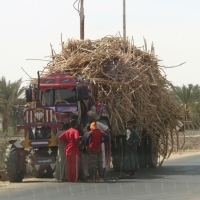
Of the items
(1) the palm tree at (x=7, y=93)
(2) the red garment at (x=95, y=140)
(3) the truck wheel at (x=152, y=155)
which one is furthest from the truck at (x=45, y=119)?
(1) the palm tree at (x=7, y=93)

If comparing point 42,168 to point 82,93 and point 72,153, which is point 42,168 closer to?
point 72,153

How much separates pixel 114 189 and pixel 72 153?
2089mm

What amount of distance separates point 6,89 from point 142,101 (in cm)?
2438

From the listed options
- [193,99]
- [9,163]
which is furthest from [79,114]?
[193,99]

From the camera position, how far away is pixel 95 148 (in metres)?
15.0

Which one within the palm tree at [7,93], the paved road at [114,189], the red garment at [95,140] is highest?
the palm tree at [7,93]

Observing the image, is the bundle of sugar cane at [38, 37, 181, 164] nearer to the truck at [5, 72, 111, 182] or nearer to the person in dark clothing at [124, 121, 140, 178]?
the truck at [5, 72, 111, 182]

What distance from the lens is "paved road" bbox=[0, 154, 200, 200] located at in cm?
1178

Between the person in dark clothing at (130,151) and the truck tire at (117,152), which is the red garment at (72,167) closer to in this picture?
the person in dark clothing at (130,151)

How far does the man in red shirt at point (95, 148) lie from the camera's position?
15.0 metres

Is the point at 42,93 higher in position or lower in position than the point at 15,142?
higher

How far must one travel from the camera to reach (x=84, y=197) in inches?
465

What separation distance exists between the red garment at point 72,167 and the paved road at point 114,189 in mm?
427

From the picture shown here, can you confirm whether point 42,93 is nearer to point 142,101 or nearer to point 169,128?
point 142,101
